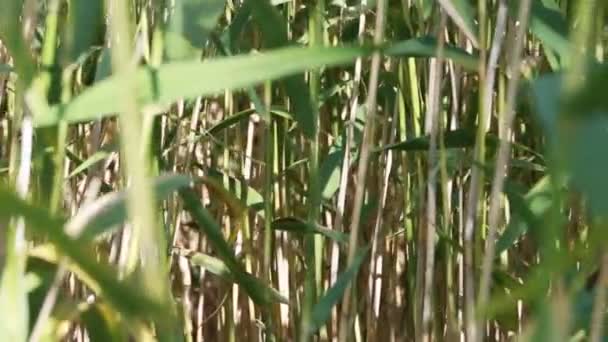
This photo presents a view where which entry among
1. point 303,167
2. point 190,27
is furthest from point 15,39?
point 303,167

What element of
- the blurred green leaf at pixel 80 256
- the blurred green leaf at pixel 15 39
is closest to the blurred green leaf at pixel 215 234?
the blurred green leaf at pixel 15 39

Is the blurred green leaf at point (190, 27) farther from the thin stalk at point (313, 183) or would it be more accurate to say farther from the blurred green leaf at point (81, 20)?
the thin stalk at point (313, 183)

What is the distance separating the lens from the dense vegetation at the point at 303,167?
1.11ft

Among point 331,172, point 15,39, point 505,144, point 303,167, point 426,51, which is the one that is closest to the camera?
point 15,39

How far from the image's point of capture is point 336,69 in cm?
122

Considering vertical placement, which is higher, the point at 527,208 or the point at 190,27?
the point at 190,27

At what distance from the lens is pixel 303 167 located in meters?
1.21

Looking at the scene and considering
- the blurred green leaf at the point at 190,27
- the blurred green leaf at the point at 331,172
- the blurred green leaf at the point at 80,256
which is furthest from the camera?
the blurred green leaf at the point at 331,172

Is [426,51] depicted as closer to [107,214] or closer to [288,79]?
[288,79]

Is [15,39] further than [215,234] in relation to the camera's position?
No

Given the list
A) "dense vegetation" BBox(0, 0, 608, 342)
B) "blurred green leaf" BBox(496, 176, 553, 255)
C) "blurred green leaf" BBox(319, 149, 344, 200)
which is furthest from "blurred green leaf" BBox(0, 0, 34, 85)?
"blurred green leaf" BBox(319, 149, 344, 200)

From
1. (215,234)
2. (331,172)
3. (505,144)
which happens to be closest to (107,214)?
(505,144)

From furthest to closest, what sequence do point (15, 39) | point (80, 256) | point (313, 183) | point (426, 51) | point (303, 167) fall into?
point (303, 167)
point (313, 183)
point (426, 51)
point (15, 39)
point (80, 256)

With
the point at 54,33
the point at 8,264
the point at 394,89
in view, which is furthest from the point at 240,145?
the point at 8,264
